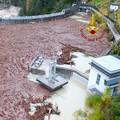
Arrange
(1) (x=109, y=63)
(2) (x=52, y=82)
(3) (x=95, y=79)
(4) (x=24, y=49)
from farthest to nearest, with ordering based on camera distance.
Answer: (4) (x=24, y=49) < (2) (x=52, y=82) < (3) (x=95, y=79) < (1) (x=109, y=63)

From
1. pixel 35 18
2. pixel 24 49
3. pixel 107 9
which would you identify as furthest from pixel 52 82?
pixel 107 9

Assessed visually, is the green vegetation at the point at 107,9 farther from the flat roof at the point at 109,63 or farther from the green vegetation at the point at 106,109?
the green vegetation at the point at 106,109

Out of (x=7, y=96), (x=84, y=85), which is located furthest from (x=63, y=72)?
(x=7, y=96)

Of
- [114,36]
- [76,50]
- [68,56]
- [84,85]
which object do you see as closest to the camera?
[84,85]

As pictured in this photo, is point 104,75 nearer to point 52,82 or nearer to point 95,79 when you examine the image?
point 95,79

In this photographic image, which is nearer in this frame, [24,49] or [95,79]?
[95,79]

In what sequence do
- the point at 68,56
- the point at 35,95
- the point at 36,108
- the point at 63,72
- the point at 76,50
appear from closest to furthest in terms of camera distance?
the point at 36,108
the point at 35,95
the point at 63,72
the point at 68,56
the point at 76,50

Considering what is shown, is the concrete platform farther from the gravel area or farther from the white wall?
the white wall

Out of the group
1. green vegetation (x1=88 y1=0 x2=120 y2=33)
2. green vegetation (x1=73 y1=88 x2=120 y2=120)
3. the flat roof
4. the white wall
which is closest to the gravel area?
the white wall

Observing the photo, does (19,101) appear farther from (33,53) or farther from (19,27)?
(19,27)
